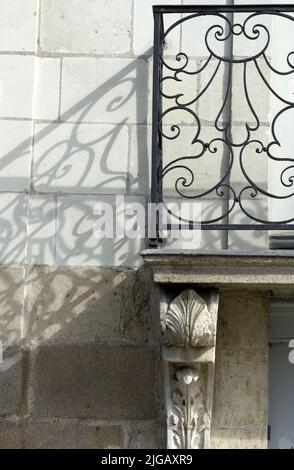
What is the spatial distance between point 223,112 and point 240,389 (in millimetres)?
1369

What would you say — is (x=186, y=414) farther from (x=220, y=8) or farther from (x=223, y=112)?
(x=220, y=8)

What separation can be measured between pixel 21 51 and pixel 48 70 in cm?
16

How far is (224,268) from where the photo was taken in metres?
6.31

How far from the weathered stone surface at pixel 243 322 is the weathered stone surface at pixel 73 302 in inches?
19.9

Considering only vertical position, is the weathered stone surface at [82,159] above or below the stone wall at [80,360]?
above

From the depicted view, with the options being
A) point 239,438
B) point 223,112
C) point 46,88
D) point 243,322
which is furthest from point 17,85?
point 239,438

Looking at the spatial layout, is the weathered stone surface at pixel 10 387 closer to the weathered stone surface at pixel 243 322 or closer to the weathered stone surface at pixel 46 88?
the weathered stone surface at pixel 243 322

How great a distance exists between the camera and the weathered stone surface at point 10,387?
663 centimetres

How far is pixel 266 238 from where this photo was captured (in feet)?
22.1

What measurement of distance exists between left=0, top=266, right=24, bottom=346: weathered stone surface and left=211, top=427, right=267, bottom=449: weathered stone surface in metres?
1.07

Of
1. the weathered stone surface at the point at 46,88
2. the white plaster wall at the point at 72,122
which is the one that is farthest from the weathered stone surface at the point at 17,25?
the weathered stone surface at the point at 46,88

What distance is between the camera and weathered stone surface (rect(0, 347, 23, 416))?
261 inches
